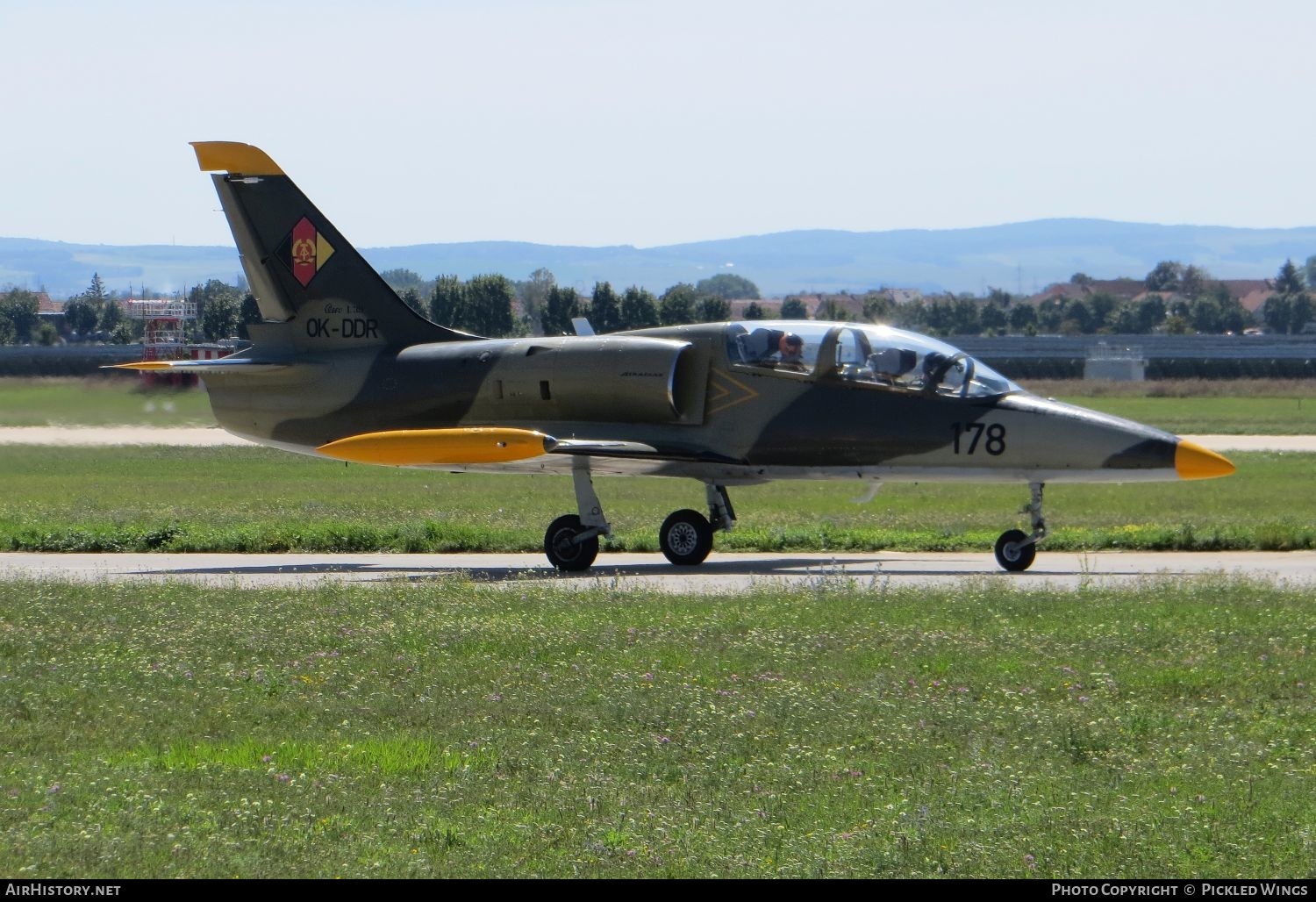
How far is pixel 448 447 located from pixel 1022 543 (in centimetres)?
637

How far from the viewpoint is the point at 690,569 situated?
18203mm

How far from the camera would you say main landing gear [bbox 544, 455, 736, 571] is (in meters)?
18.1

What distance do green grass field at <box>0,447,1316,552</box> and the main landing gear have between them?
3.87 ft

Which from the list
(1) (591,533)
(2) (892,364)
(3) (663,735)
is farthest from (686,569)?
(3) (663,735)

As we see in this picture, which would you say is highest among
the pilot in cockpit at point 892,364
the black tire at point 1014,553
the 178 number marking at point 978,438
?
the pilot in cockpit at point 892,364

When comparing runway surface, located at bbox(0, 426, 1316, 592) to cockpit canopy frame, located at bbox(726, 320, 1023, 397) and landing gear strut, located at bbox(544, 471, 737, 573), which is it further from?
cockpit canopy frame, located at bbox(726, 320, 1023, 397)

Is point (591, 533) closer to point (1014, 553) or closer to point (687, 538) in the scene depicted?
point (687, 538)

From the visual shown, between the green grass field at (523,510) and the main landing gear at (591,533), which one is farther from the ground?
the main landing gear at (591,533)

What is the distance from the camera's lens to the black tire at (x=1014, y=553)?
17.4 meters

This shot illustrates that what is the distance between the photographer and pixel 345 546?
21078 mm

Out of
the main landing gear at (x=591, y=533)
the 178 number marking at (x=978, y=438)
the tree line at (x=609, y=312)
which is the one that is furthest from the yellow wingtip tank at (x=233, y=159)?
the 178 number marking at (x=978, y=438)

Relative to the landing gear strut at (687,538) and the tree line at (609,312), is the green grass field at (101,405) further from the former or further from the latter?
the landing gear strut at (687,538)

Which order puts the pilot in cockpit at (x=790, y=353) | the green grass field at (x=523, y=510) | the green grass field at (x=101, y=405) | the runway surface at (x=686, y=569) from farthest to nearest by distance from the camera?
the green grass field at (x=101, y=405) → the green grass field at (x=523, y=510) → the pilot in cockpit at (x=790, y=353) → the runway surface at (x=686, y=569)

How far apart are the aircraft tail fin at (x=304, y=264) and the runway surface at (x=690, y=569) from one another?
287cm
